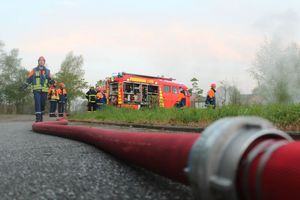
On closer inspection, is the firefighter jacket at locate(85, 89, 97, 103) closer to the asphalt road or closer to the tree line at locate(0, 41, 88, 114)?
the asphalt road

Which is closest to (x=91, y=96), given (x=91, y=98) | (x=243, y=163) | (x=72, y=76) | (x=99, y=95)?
(x=91, y=98)

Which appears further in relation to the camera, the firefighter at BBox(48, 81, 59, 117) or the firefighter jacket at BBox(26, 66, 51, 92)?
the firefighter at BBox(48, 81, 59, 117)

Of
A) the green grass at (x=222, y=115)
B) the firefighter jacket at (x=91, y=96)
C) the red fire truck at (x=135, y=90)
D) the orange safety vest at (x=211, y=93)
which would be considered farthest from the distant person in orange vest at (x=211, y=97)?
the green grass at (x=222, y=115)

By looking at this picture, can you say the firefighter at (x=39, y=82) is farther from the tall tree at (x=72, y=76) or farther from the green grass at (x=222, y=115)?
the tall tree at (x=72, y=76)

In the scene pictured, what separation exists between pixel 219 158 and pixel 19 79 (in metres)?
56.1

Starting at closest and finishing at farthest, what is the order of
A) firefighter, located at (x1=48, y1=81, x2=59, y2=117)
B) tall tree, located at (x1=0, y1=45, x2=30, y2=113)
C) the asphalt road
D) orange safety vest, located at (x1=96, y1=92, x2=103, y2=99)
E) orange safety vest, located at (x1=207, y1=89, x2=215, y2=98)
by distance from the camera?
the asphalt road, orange safety vest, located at (x1=207, y1=89, x2=215, y2=98), firefighter, located at (x1=48, y1=81, x2=59, y2=117), orange safety vest, located at (x1=96, y1=92, x2=103, y2=99), tall tree, located at (x1=0, y1=45, x2=30, y2=113)

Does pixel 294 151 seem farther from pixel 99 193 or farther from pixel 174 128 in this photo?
pixel 174 128

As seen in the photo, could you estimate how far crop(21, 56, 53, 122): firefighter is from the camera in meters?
10.8

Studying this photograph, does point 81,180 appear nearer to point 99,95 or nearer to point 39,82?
point 39,82

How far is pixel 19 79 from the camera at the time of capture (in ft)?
176

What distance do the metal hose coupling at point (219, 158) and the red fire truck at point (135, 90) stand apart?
65.2ft

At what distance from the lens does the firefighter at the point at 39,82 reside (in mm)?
10791

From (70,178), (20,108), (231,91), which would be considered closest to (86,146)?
(70,178)

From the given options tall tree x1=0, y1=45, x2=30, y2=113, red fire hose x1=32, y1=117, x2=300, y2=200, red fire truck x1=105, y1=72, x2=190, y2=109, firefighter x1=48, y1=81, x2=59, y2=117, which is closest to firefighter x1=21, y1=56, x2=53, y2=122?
firefighter x1=48, y1=81, x2=59, y2=117
